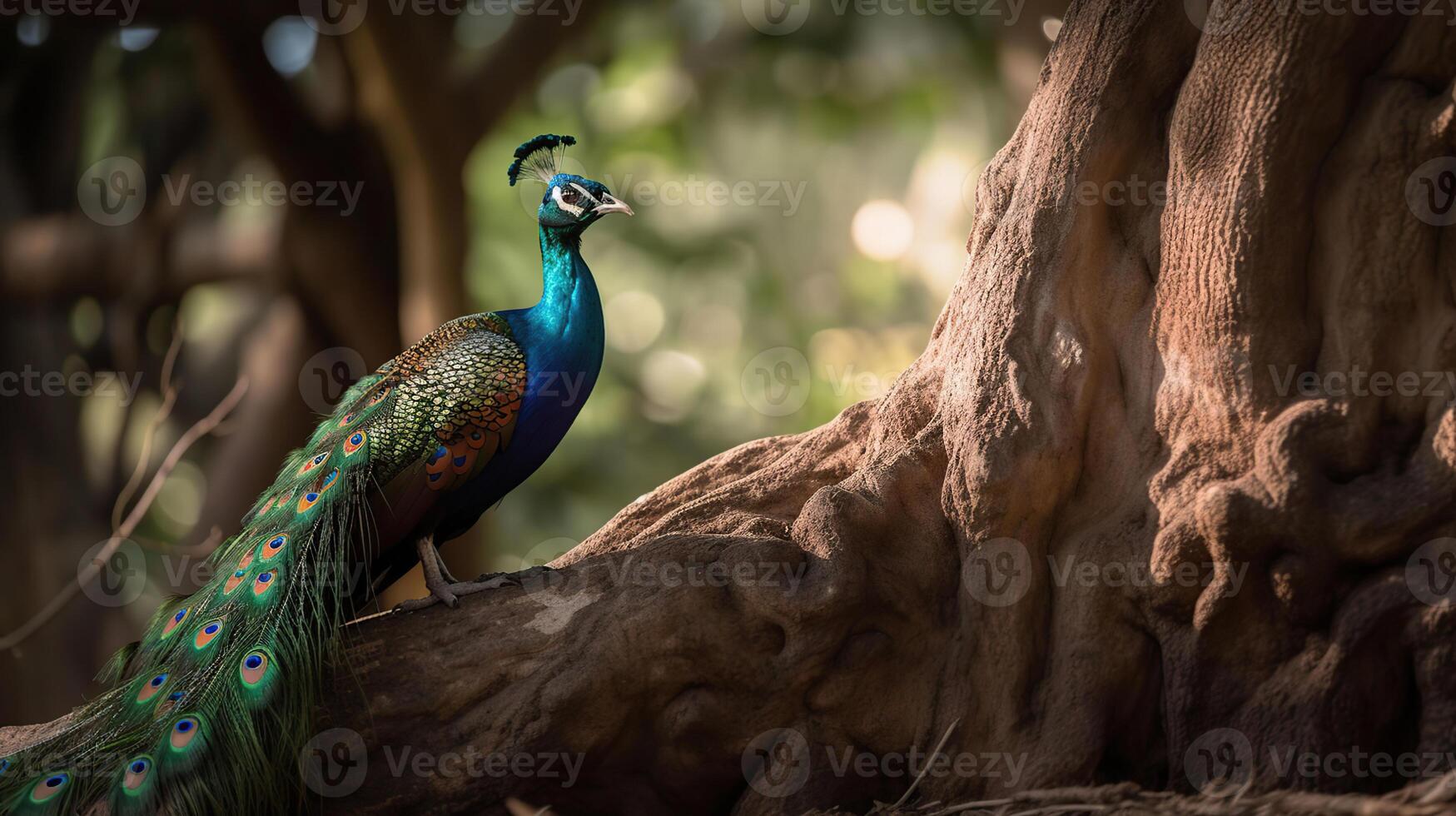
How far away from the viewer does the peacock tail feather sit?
3.35 meters

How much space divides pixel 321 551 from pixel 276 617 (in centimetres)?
23

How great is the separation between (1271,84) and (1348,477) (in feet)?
3.38

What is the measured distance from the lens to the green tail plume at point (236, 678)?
3.33 metres

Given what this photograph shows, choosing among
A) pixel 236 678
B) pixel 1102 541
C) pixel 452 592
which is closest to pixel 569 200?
pixel 452 592

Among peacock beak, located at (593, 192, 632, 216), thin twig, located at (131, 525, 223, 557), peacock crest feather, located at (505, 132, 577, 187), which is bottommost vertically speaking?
A: thin twig, located at (131, 525, 223, 557)

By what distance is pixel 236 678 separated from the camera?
11.5 ft

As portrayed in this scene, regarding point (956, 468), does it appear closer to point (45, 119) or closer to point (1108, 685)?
point (1108, 685)

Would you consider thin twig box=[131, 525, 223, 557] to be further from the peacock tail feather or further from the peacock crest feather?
the peacock crest feather

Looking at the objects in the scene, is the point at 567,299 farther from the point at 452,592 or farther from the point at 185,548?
the point at 185,548

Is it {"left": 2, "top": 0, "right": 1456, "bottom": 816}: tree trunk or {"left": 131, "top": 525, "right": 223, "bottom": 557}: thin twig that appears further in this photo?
{"left": 131, "top": 525, "right": 223, "bottom": 557}: thin twig

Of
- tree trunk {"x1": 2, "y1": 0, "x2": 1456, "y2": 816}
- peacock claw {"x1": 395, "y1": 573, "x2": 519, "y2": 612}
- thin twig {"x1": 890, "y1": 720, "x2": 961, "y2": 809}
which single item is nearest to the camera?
tree trunk {"x1": 2, "y1": 0, "x2": 1456, "y2": 816}

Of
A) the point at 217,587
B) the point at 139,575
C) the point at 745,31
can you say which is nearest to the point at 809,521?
the point at 217,587

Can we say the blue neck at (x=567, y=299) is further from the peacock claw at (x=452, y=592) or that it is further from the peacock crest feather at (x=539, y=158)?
the peacock claw at (x=452, y=592)

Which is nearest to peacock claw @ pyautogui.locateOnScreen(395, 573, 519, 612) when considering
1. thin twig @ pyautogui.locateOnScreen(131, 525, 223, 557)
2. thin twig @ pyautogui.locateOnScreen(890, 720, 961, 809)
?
thin twig @ pyautogui.locateOnScreen(890, 720, 961, 809)
